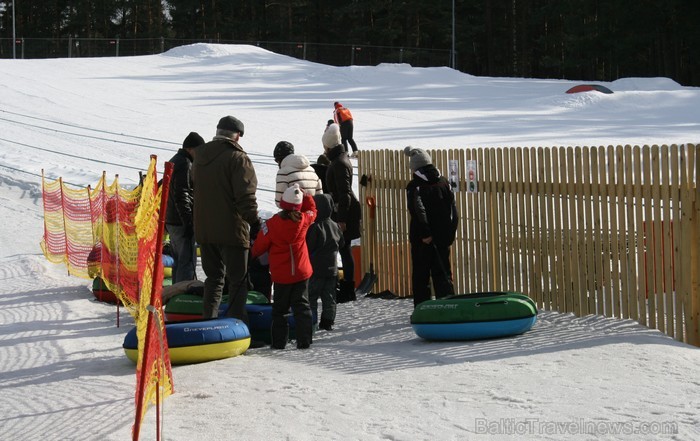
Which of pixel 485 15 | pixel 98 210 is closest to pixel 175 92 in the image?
pixel 98 210

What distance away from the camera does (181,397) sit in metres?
6.58

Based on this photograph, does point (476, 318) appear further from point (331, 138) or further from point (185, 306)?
point (331, 138)

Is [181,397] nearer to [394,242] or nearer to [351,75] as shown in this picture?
[394,242]

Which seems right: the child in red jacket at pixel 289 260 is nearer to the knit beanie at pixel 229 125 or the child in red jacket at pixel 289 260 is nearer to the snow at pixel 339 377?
the snow at pixel 339 377

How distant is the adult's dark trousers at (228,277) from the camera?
8523mm

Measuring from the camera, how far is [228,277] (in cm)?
862

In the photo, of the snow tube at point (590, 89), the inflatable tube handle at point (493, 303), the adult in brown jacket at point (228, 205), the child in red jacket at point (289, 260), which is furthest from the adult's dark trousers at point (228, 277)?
the snow tube at point (590, 89)

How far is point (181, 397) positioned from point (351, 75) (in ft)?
126

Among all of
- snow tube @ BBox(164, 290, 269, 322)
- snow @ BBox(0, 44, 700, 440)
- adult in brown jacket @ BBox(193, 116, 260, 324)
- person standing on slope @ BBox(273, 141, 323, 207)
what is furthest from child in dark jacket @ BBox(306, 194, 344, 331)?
adult in brown jacket @ BBox(193, 116, 260, 324)

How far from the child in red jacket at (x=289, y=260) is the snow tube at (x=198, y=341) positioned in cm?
74

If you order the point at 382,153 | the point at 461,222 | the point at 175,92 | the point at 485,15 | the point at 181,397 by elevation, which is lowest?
the point at 181,397

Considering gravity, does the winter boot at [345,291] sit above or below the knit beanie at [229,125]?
below

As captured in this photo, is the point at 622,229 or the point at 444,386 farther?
the point at 622,229

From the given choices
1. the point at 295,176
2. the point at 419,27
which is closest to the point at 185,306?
the point at 295,176
